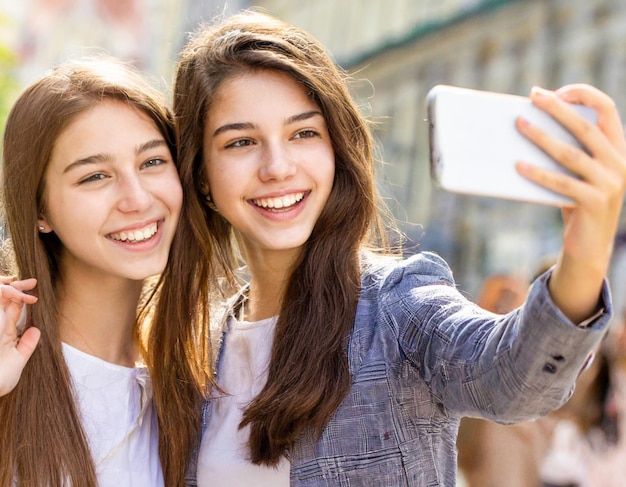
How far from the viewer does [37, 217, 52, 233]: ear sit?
2512mm

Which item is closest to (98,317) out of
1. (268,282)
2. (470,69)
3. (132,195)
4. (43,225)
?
(43,225)

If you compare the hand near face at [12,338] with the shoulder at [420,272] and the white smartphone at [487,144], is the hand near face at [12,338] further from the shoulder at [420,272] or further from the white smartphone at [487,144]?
the white smartphone at [487,144]

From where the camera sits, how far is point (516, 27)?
6059mm

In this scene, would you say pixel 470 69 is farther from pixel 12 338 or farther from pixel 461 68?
pixel 12 338

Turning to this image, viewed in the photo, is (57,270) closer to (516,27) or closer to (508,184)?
(508,184)

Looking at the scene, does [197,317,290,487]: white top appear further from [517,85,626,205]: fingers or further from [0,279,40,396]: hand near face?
[517,85,626,205]: fingers

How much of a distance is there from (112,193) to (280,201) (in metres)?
0.48

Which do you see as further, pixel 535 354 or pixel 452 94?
pixel 535 354

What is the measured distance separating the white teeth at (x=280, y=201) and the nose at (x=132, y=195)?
332 millimetres

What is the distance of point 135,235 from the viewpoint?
2432 mm

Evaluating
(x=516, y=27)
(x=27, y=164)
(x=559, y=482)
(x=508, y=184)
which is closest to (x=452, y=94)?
(x=508, y=184)

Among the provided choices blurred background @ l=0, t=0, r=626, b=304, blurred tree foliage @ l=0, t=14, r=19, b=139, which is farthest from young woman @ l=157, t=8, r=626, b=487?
blurred tree foliage @ l=0, t=14, r=19, b=139

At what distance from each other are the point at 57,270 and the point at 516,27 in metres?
4.35

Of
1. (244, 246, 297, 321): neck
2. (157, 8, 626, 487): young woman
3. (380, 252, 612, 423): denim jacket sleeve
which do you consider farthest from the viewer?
(244, 246, 297, 321): neck
